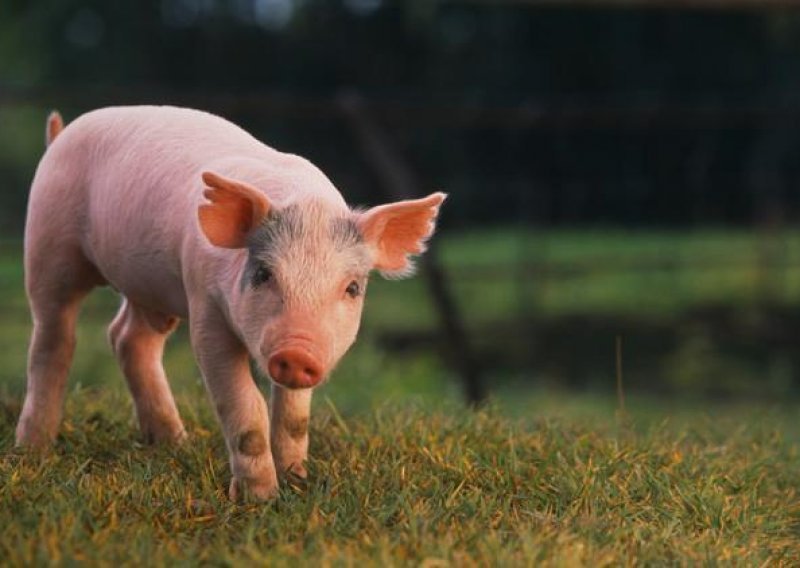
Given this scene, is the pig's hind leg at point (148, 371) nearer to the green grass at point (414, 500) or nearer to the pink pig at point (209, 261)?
the pink pig at point (209, 261)

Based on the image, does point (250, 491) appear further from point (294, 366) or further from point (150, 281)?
point (150, 281)

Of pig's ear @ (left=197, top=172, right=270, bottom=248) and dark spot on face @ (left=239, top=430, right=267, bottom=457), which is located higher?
pig's ear @ (left=197, top=172, right=270, bottom=248)

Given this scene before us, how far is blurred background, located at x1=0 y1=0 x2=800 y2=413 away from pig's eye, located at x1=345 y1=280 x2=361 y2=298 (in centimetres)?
185

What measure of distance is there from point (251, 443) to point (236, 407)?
10 cm

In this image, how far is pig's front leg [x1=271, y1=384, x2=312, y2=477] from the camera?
3852 mm

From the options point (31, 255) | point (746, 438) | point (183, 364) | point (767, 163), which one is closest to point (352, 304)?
point (31, 255)

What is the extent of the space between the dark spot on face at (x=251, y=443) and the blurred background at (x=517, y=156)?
1.70m

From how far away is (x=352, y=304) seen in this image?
Result: 136 inches

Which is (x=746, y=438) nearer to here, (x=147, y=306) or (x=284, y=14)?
(x=147, y=306)

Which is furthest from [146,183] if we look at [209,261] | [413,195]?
[413,195]

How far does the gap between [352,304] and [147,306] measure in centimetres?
94

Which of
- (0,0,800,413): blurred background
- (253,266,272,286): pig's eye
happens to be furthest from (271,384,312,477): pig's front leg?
(0,0,800,413): blurred background

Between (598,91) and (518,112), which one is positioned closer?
(518,112)

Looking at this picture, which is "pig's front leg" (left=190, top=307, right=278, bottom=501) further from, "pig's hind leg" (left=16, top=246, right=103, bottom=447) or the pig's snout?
"pig's hind leg" (left=16, top=246, right=103, bottom=447)
